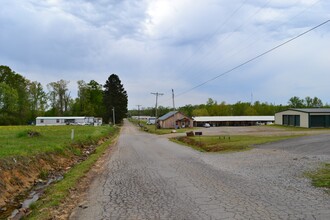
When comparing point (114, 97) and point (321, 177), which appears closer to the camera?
point (321, 177)

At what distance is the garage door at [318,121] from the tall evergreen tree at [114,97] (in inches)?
2684

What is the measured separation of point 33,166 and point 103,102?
101m

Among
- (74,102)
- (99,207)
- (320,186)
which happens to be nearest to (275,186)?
(320,186)

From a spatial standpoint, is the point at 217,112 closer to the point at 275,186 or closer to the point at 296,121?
the point at 296,121

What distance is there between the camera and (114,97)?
364 feet

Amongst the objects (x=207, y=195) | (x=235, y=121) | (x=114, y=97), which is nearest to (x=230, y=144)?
(x=207, y=195)

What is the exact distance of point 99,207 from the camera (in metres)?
7.71

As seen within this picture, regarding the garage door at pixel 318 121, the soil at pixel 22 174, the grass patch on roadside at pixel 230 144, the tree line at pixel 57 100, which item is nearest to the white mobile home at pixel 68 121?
the tree line at pixel 57 100

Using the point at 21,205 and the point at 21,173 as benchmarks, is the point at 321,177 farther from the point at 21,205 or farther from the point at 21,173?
the point at 21,173

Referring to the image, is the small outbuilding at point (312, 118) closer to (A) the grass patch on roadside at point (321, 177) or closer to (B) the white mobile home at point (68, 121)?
(A) the grass patch on roadside at point (321, 177)

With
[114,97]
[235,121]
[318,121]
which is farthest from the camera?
[114,97]

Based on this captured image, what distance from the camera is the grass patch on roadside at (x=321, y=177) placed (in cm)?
945

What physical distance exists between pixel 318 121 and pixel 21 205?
58384 mm

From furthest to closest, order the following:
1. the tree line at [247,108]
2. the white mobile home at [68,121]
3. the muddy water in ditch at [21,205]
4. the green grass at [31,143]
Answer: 1. the tree line at [247,108]
2. the white mobile home at [68,121]
3. the green grass at [31,143]
4. the muddy water in ditch at [21,205]
